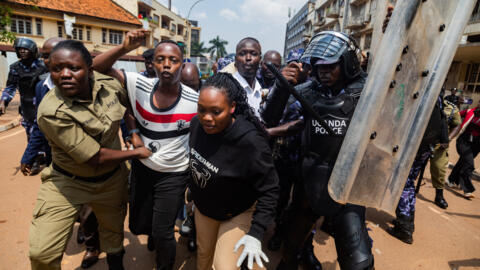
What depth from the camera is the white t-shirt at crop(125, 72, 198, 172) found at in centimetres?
225

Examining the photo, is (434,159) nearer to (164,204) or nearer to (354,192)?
(354,192)

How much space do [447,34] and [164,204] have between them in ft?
7.01

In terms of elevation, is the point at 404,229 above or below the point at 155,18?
below

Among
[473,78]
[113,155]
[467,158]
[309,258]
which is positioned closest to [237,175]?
[113,155]

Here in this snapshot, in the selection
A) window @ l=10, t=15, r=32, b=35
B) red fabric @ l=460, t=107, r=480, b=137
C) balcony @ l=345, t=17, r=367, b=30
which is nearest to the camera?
red fabric @ l=460, t=107, r=480, b=137

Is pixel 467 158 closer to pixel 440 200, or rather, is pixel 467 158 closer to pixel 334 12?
pixel 440 200

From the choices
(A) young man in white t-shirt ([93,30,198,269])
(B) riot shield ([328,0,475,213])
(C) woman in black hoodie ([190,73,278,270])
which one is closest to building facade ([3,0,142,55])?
(A) young man in white t-shirt ([93,30,198,269])

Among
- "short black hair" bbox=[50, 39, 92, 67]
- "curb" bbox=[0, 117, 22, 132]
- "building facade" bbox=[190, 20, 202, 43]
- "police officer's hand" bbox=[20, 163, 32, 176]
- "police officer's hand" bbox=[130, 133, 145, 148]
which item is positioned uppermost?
"building facade" bbox=[190, 20, 202, 43]

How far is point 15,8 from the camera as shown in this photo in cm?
1984

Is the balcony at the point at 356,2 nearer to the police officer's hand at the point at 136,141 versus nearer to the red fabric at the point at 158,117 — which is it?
the red fabric at the point at 158,117

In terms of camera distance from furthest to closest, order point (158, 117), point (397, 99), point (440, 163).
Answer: point (440, 163), point (158, 117), point (397, 99)

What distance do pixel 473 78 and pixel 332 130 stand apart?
18443 millimetres

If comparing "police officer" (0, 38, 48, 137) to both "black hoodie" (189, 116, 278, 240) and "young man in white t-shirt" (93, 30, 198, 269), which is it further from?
"black hoodie" (189, 116, 278, 240)

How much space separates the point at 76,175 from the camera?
2016 millimetres
